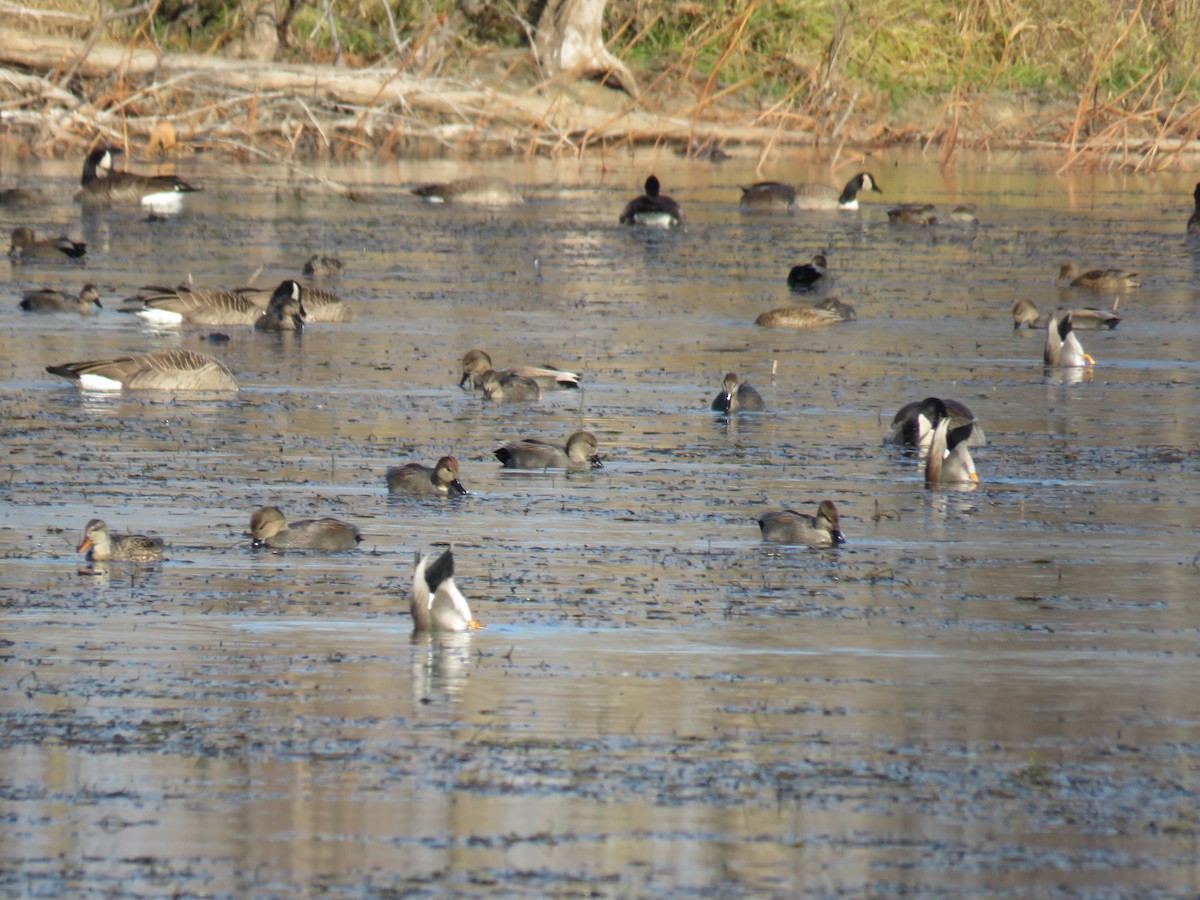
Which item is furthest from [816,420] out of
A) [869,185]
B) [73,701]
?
[869,185]

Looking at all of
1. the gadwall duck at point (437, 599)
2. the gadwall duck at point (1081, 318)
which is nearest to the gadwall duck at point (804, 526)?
the gadwall duck at point (437, 599)

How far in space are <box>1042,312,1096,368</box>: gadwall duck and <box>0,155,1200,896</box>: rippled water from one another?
1.18 feet

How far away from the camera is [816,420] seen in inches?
597

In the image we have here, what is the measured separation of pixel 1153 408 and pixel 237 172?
23.6m

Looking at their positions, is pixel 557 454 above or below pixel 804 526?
above

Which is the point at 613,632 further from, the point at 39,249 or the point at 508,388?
the point at 39,249

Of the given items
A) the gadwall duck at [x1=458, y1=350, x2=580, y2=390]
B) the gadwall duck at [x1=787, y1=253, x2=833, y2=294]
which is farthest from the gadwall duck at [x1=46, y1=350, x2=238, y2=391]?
the gadwall duck at [x1=787, y1=253, x2=833, y2=294]

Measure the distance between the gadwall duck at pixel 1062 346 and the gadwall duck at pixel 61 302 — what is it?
8.09m

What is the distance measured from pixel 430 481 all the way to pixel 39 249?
13.4m

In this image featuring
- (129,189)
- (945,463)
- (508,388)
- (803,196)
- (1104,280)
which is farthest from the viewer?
(803,196)

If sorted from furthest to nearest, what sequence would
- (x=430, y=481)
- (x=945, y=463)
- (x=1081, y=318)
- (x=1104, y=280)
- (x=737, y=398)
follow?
(x=1104, y=280) → (x=1081, y=318) → (x=737, y=398) → (x=945, y=463) → (x=430, y=481)

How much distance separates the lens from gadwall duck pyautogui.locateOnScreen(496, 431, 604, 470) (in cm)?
1304

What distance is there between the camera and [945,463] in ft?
41.7

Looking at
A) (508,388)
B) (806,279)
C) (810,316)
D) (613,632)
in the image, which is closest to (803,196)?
(806,279)
